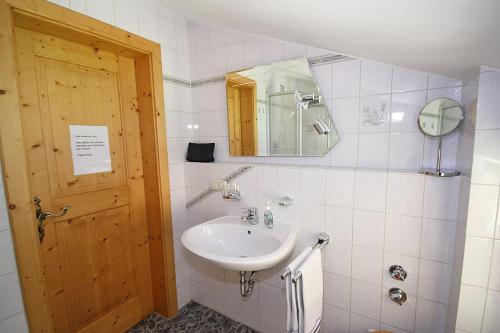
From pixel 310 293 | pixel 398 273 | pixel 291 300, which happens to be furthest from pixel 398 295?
pixel 291 300

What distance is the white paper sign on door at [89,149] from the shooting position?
4.61ft

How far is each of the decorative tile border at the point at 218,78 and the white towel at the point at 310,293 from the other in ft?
3.48

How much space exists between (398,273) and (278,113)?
1.12 m

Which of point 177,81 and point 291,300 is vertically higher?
point 177,81

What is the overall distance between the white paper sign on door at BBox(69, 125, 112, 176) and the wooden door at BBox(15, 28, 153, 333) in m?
0.02

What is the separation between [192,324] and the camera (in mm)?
1769

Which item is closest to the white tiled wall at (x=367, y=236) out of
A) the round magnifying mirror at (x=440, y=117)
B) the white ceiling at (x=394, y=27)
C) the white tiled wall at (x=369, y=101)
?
the white tiled wall at (x=369, y=101)

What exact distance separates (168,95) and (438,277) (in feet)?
6.47

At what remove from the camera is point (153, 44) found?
1.60 meters

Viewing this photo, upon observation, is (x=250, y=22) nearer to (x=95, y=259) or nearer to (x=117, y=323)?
(x=95, y=259)

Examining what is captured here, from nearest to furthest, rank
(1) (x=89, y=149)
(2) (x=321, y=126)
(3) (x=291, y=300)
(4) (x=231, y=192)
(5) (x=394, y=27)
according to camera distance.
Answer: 1. (5) (x=394, y=27)
2. (3) (x=291, y=300)
3. (2) (x=321, y=126)
4. (1) (x=89, y=149)
5. (4) (x=231, y=192)

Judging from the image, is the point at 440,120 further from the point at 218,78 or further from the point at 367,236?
the point at 218,78

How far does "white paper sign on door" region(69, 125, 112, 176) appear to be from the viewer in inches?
55.3

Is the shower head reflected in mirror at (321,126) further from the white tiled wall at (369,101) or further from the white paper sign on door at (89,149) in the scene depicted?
the white paper sign on door at (89,149)
